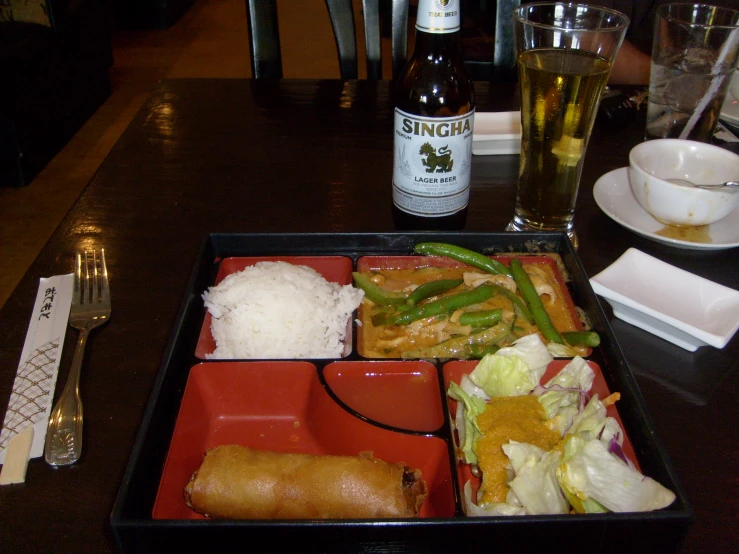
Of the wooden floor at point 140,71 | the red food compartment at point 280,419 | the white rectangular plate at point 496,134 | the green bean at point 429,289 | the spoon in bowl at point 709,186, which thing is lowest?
the wooden floor at point 140,71

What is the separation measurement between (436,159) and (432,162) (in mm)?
11

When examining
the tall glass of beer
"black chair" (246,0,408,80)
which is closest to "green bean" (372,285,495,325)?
the tall glass of beer

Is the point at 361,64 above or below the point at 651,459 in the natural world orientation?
below

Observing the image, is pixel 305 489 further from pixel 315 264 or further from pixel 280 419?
pixel 315 264

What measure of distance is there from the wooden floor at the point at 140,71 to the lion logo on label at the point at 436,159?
0.83m

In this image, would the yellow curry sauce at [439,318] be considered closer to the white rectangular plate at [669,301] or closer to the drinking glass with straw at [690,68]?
the white rectangular plate at [669,301]

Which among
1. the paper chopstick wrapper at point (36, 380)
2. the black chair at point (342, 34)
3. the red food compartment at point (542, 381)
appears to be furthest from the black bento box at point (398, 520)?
the black chair at point (342, 34)

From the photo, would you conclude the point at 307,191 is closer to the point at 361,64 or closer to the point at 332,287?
the point at 332,287

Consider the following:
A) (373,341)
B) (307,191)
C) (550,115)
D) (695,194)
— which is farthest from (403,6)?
(373,341)

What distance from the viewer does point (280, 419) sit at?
3.76ft

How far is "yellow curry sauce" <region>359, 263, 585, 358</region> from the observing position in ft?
3.95

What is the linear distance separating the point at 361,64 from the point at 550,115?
4.47 m

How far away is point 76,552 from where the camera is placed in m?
0.82

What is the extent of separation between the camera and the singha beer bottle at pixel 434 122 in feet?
4.16
